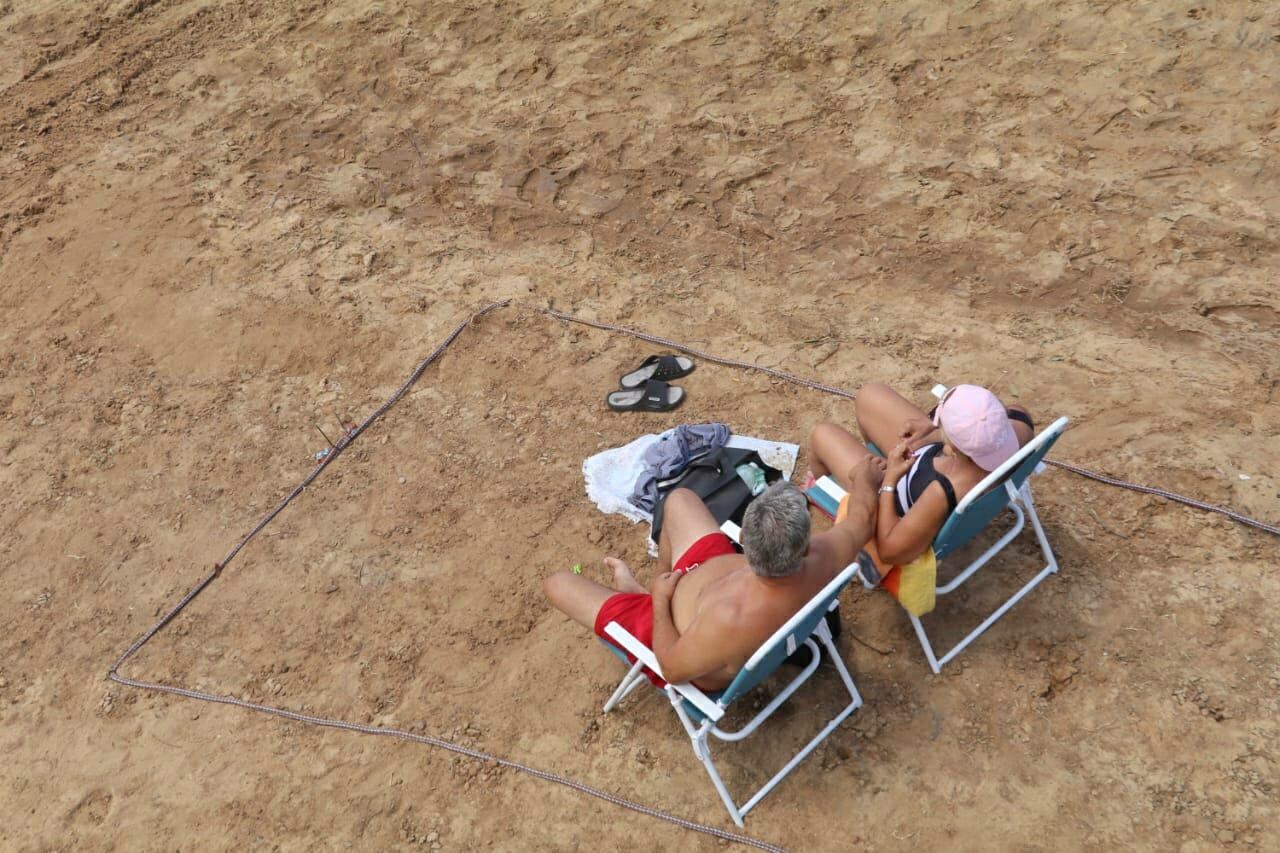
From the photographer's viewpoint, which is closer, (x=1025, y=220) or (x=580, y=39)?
(x=1025, y=220)

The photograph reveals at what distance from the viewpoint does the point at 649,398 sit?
198 inches

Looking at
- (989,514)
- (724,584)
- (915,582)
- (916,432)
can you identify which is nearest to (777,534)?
(724,584)

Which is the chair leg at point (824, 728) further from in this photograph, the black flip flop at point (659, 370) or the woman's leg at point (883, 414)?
the black flip flop at point (659, 370)

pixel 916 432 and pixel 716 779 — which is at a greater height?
pixel 916 432

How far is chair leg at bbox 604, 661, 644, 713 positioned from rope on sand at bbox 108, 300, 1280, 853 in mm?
340

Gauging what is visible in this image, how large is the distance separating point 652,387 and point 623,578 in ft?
5.07

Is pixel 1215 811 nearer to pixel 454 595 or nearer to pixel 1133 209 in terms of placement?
pixel 454 595

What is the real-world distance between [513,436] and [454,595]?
108cm

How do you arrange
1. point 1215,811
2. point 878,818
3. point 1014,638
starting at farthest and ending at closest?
1. point 1014,638
2. point 878,818
3. point 1215,811

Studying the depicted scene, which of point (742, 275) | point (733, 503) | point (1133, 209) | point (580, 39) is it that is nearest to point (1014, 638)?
point (733, 503)

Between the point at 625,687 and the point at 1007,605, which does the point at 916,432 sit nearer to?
the point at 1007,605

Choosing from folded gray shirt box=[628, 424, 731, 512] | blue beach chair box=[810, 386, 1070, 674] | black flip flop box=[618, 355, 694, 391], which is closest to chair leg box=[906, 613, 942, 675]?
blue beach chair box=[810, 386, 1070, 674]

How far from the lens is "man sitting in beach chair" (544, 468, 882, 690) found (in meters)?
2.81

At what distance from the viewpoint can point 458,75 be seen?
25.8 feet
